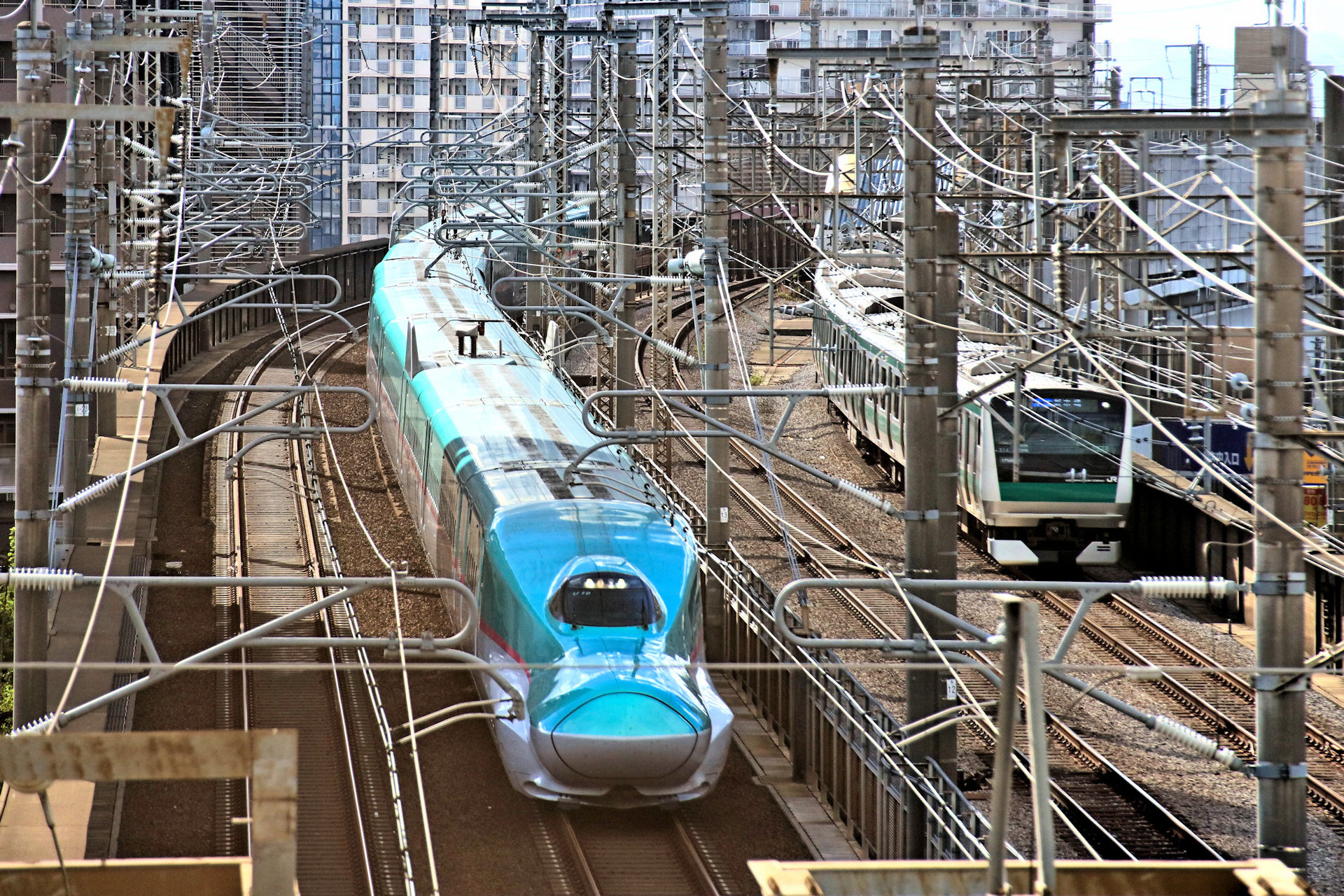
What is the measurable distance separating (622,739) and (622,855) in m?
1.19

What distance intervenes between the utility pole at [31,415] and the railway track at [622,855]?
435 centimetres

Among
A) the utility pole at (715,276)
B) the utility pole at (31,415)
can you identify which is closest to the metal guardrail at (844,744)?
the utility pole at (715,276)

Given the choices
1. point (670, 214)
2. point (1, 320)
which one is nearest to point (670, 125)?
point (670, 214)

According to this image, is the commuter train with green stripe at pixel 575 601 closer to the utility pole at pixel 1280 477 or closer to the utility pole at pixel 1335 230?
the utility pole at pixel 1280 477

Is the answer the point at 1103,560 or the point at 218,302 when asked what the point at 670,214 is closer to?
the point at 1103,560

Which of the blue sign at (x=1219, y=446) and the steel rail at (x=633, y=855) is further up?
the blue sign at (x=1219, y=446)

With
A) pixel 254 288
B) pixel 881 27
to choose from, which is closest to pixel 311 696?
pixel 254 288

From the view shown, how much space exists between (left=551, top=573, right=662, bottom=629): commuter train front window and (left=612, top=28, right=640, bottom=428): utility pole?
30.6ft

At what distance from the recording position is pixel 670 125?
21.7 meters

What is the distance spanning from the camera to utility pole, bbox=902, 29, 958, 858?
36.0ft

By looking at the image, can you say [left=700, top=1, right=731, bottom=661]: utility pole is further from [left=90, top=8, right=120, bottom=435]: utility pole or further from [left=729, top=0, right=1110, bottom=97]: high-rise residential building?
[left=729, top=0, right=1110, bottom=97]: high-rise residential building

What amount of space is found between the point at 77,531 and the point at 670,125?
911 centimetres

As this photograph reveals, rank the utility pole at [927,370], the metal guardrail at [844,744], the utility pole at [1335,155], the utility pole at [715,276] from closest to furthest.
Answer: the utility pole at [927,370], the metal guardrail at [844,744], the utility pole at [715,276], the utility pole at [1335,155]

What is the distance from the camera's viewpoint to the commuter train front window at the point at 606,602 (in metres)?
13.7
